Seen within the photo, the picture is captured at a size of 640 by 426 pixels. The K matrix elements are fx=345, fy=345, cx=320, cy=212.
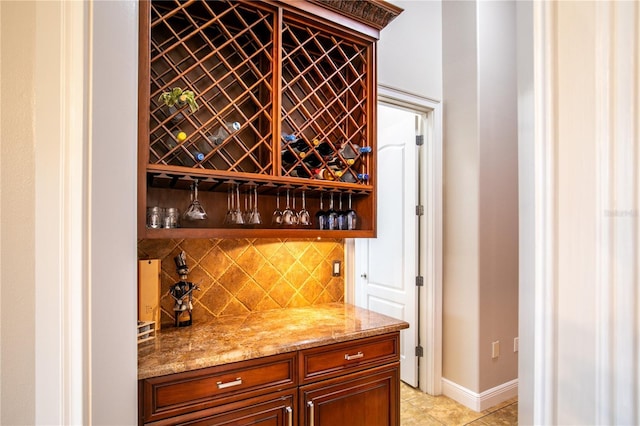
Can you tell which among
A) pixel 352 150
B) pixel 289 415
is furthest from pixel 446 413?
pixel 352 150

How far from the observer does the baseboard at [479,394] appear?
2.60 m

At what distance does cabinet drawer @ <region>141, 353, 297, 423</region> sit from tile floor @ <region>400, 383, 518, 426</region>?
1405 mm

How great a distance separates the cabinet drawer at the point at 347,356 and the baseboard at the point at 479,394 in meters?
1.16

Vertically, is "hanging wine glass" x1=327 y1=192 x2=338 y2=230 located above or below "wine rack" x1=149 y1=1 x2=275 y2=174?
below

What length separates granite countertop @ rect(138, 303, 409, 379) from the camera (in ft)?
4.58

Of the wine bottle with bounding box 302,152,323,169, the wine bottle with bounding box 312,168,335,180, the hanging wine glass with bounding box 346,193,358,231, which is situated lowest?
the hanging wine glass with bounding box 346,193,358,231

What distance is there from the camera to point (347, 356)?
1738 millimetres

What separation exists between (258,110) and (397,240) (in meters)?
1.76
